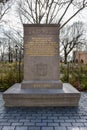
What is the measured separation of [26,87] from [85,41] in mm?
29643

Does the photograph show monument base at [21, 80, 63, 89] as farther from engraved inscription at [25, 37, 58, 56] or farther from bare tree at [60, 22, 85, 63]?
bare tree at [60, 22, 85, 63]

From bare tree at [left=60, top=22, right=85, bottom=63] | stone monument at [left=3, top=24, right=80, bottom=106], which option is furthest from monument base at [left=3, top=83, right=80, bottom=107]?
bare tree at [left=60, top=22, right=85, bottom=63]

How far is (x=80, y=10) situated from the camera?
47.7ft

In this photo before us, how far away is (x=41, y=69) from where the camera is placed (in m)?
7.36

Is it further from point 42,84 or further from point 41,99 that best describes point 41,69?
point 41,99

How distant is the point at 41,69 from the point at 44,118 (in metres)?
2.57

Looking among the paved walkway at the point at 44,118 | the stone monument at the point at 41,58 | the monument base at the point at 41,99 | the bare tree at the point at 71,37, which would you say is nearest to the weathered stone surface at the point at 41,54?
the stone monument at the point at 41,58

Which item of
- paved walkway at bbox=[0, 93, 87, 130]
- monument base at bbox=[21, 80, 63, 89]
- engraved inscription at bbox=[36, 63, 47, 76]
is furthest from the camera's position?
engraved inscription at bbox=[36, 63, 47, 76]

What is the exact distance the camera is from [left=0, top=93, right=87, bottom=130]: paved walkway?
14.8 ft

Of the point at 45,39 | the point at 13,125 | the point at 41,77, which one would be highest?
the point at 45,39

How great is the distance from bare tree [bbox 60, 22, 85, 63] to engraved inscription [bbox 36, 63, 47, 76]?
31341mm

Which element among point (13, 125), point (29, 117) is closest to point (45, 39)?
point (29, 117)

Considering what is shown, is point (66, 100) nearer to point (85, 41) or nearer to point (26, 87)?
point (26, 87)

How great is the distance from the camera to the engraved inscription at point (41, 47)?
23.9 feet
